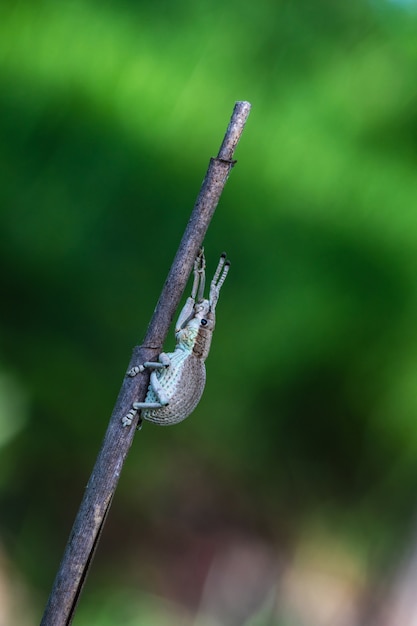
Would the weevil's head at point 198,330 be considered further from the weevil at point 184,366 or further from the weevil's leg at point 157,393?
the weevil's leg at point 157,393

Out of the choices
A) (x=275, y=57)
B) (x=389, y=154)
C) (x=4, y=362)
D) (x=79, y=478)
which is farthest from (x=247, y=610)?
(x=275, y=57)

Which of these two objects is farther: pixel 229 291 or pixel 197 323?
pixel 229 291

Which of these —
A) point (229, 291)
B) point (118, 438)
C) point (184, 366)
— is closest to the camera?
point (118, 438)

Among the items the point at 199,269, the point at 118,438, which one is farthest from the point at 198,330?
the point at 118,438

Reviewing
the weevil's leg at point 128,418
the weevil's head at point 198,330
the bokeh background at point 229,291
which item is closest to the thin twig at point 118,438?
the weevil's leg at point 128,418

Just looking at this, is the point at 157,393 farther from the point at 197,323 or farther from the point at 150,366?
the point at 197,323

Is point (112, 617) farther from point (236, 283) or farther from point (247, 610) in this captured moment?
point (236, 283)

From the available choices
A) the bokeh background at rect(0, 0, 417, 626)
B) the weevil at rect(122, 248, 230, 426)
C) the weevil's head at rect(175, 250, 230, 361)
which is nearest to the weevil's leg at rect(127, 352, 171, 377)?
the weevil at rect(122, 248, 230, 426)
